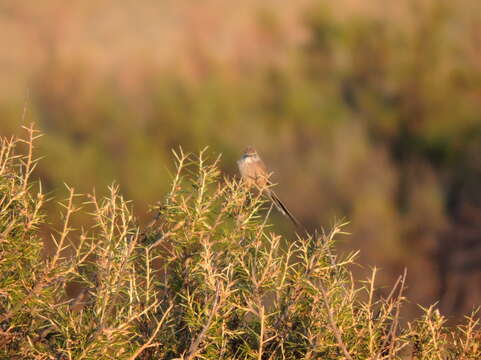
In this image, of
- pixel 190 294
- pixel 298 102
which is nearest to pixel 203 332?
pixel 190 294

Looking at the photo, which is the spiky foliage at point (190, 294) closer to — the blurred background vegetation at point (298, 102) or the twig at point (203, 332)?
the twig at point (203, 332)

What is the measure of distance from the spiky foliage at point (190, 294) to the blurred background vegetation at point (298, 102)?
23.6ft

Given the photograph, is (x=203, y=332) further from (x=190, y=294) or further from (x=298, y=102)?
(x=298, y=102)

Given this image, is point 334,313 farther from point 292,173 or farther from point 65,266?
point 292,173

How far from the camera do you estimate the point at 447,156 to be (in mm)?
10945

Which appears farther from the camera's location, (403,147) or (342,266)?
(403,147)

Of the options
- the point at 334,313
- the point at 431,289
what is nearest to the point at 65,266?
the point at 334,313

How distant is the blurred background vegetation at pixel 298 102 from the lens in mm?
9914

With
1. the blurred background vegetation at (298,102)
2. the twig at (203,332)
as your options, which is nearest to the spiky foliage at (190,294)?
the twig at (203,332)

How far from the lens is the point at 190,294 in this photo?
6.04ft

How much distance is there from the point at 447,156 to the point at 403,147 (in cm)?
59

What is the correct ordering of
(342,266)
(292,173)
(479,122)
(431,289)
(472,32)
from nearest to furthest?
(342,266) < (431,289) < (292,173) < (479,122) < (472,32)

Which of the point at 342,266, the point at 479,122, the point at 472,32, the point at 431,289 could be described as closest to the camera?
the point at 342,266

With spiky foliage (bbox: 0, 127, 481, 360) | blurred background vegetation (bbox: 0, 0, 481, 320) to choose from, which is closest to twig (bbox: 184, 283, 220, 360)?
spiky foliage (bbox: 0, 127, 481, 360)
